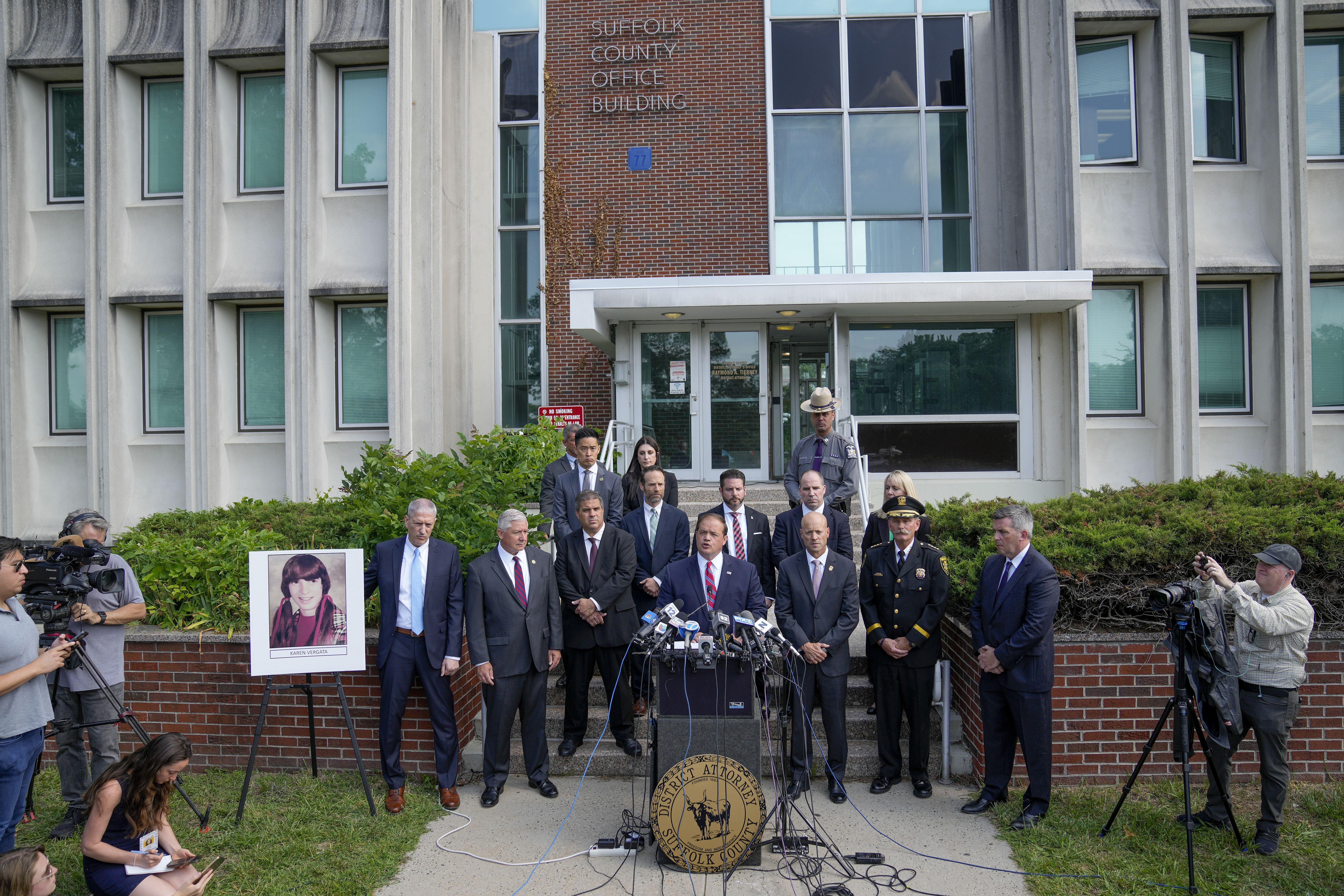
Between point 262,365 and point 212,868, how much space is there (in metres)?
10.2

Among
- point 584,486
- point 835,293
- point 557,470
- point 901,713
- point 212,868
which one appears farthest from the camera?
point 835,293

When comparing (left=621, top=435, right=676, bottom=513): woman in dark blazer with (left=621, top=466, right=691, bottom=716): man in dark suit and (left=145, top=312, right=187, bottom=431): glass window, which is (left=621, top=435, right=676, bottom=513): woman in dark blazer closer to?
(left=621, top=466, right=691, bottom=716): man in dark suit

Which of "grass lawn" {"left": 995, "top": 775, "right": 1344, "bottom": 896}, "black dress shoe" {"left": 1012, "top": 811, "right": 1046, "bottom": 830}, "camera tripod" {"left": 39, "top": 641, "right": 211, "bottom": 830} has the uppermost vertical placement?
"camera tripod" {"left": 39, "top": 641, "right": 211, "bottom": 830}

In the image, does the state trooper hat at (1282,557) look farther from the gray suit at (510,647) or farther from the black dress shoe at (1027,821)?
the gray suit at (510,647)

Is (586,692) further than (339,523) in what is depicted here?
No

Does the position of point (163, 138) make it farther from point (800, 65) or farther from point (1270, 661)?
point (1270, 661)

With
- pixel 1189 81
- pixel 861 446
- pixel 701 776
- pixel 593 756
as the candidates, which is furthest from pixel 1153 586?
pixel 1189 81

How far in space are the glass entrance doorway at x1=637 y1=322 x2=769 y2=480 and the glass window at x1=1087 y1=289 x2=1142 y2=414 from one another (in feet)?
15.4

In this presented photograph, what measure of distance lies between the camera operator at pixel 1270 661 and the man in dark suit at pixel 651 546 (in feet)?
11.5

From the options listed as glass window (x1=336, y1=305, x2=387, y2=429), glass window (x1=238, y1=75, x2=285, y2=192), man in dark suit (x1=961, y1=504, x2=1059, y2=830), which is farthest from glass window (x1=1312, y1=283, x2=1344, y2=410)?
glass window (x1=238, y1=75, x2=285, y2=192)

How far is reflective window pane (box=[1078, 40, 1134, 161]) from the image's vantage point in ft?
40.1

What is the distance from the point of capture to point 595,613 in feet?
20.4

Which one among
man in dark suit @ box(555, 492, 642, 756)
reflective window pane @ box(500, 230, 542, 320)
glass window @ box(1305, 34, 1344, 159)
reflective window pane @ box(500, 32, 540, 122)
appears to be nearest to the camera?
man in dark suit @ box(555, 492, 642, 756)

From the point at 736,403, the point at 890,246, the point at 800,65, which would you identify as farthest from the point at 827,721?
the point at 800,65
